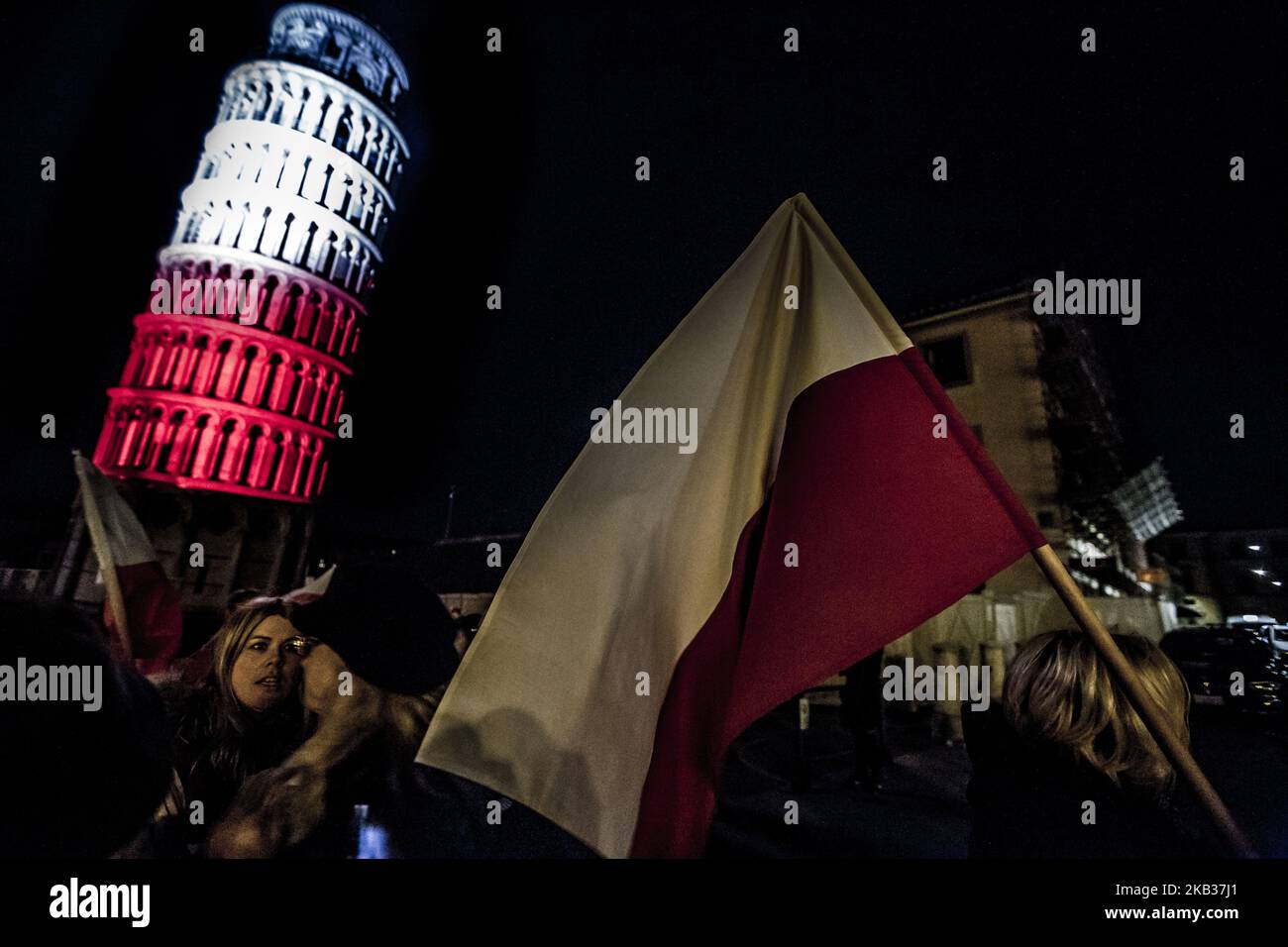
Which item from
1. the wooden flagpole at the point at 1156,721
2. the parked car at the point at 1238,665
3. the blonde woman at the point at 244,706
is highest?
the wooden flagpole at the point at 1156,721

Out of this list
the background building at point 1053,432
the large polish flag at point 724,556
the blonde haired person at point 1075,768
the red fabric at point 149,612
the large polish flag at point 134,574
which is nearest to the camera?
the large polish flag at point 724,556

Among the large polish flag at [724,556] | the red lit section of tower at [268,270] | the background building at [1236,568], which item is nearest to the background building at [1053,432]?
the background building at [1236,568]

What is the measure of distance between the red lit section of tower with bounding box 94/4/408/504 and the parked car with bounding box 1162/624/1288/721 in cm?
2995

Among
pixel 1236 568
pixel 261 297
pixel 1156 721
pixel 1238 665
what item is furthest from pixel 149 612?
pixel 261 297

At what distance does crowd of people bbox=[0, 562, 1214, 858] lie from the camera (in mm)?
1404

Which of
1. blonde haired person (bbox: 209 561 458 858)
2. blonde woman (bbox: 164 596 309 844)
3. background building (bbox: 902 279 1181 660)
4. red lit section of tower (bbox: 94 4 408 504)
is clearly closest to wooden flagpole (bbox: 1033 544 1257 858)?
blonde haired person (bbox: 209 561 458 858)

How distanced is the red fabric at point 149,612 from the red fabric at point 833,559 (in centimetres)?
557

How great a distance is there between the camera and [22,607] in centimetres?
142

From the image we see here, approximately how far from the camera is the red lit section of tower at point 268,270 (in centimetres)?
2436

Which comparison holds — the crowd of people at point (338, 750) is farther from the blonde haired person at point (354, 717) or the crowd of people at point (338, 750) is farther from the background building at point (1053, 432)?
the background building at point (1053, 432)

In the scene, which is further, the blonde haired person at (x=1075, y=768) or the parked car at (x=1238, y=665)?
the parked car at (x=1238, y=665)

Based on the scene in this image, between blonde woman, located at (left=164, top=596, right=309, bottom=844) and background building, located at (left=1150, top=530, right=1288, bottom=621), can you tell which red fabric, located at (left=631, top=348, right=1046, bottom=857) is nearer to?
blonde woman, located at (left=164, top=596, right=309, bottom=844)
